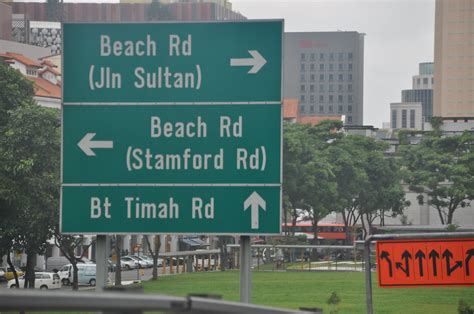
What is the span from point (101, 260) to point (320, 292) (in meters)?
Answer: 44.4

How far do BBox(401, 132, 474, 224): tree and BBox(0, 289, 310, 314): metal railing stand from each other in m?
97.2

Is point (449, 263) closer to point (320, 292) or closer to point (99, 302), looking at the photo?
point (99, 302)

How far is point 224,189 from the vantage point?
1227cm

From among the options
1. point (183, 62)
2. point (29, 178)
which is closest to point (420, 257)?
point (183, 62)

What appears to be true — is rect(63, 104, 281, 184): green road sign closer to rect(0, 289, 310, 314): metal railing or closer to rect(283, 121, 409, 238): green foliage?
rect(0, 289, 310, 314): metal railing

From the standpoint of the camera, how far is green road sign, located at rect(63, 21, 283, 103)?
40.4ft

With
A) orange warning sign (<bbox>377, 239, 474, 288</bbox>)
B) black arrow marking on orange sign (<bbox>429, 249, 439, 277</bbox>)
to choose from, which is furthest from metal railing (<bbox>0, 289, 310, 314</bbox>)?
black arrow marking on orange sign (<bbox>429, 249, 439, 277</bbox>)

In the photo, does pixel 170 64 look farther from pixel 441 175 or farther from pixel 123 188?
pixel 441 175

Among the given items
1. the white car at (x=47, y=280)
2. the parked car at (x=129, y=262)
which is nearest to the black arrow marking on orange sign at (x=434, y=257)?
the white car at (x=47, y=280)

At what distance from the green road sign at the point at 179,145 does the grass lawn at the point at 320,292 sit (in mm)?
21492

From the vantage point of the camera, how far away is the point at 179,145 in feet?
40.3

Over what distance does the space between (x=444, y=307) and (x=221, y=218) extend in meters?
30.2

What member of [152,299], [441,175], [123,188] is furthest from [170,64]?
[441,175]

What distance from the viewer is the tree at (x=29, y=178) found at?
2055 inches
